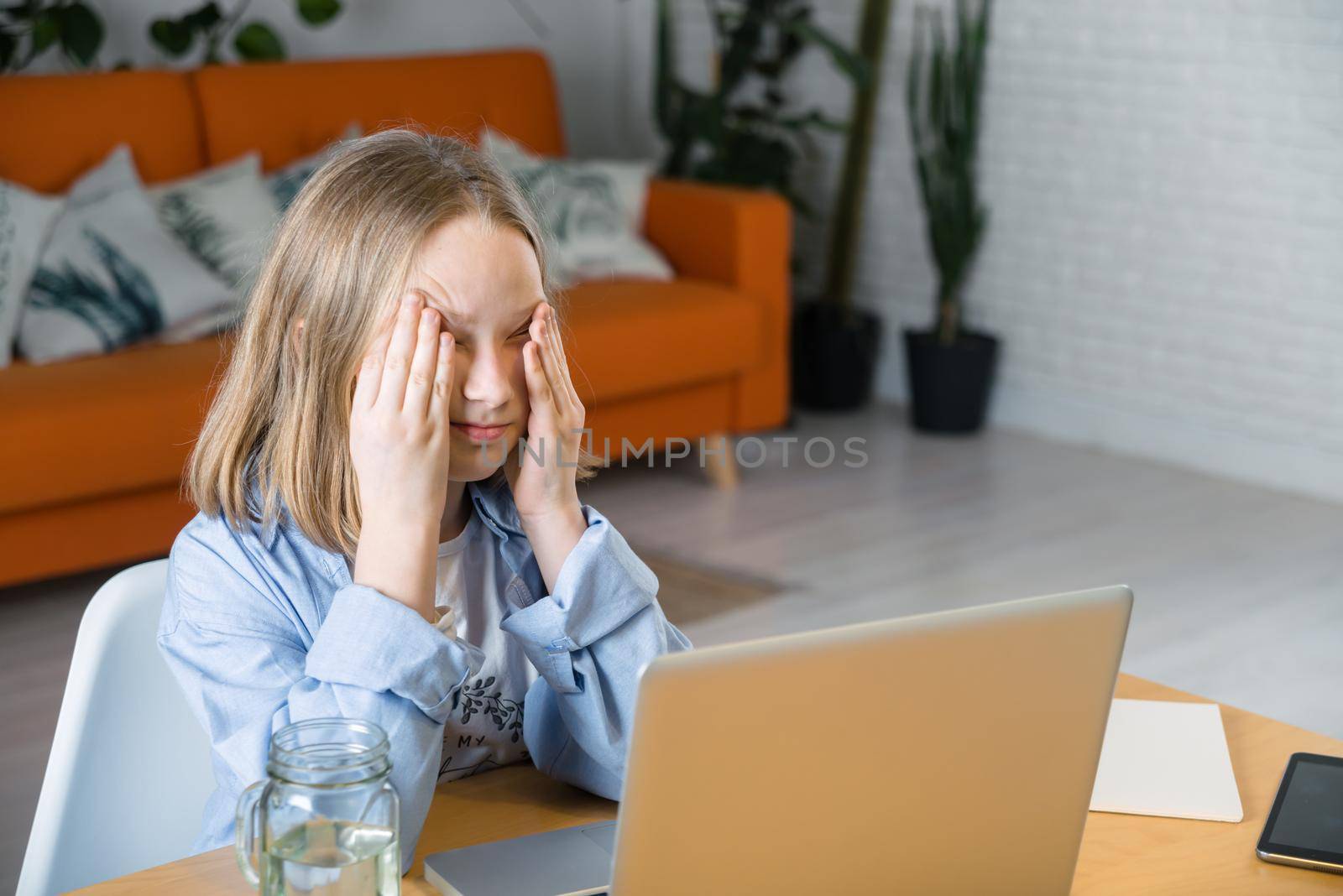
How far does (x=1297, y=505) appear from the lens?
3750 mm

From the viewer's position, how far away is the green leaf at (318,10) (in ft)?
13.2

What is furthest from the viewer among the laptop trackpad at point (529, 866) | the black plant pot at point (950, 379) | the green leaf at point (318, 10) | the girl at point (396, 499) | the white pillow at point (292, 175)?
the black plant pot at point (950, 379)

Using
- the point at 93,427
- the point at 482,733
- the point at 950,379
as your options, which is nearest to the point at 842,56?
the point at 950,379

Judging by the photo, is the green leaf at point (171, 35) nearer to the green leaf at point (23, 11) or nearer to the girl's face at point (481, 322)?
the green leaf at point (23, 11)

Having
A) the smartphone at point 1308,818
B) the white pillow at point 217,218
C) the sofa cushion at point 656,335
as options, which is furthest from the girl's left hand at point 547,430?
the white pillow at point 217,218

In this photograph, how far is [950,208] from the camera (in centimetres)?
430

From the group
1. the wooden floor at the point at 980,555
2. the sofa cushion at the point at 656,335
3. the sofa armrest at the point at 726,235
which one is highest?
the sofa armrest at the point at 726,235

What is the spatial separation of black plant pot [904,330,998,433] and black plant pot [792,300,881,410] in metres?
0.16

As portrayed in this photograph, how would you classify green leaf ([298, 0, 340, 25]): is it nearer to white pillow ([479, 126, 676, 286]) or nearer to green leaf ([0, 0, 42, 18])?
white pillow ([479, 126, 676, 286])

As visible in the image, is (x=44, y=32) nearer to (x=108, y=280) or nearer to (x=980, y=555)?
(x=108, y=280)

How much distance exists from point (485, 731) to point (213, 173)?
2.78 m

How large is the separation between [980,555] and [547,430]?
2.40m

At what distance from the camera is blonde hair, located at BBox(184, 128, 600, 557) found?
1068mm

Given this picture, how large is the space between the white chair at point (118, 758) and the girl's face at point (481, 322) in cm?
25
